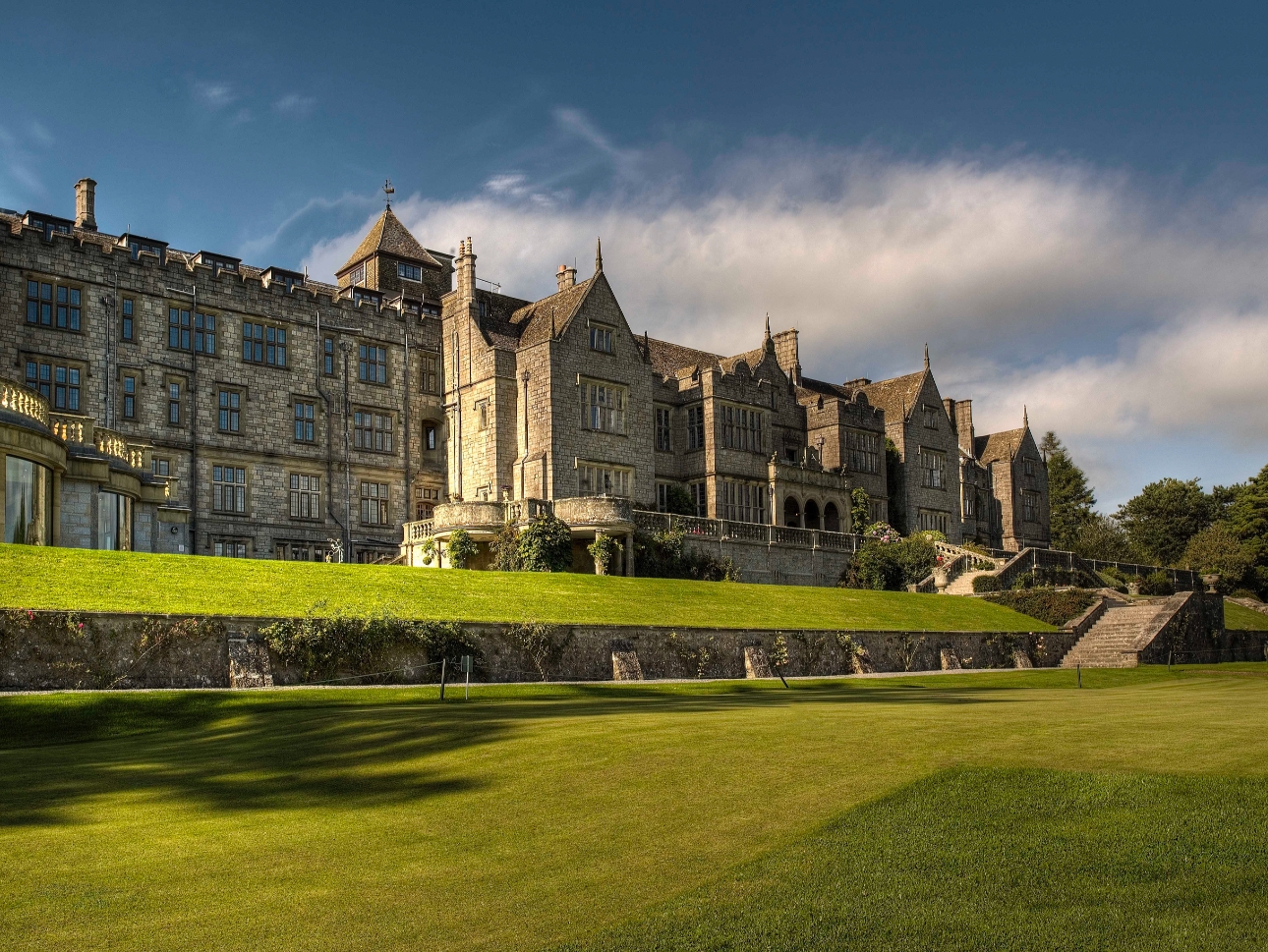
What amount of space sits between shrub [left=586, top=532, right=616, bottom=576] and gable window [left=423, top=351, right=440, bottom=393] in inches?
Answer: 495

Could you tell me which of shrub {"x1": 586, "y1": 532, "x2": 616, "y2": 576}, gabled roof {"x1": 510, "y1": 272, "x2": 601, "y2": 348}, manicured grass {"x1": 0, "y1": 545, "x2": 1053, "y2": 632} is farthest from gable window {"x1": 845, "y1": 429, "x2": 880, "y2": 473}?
shrub {"x1": 586, "y1": 532, "x2": 616, "y2": 576}

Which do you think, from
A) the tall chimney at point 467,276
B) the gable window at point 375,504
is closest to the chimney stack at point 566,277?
the tall chimney at point 467,276

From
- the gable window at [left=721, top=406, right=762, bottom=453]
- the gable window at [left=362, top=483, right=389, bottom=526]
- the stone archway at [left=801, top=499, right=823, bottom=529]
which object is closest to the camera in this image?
the gable window at [left=362, top=483, right=389, bottom=526]

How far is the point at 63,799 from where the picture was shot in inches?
463

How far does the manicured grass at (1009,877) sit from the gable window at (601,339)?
38.6m

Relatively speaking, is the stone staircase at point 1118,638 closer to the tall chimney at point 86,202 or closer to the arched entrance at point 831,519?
the arched entrance at point 831,519

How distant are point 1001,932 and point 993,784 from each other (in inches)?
115

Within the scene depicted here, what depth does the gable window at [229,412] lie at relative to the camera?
43531mm

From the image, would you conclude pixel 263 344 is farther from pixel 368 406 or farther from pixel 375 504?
pixel 375 504

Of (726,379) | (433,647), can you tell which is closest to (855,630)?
(433,647)

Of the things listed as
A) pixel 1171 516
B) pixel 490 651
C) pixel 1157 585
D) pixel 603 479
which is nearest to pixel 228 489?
pixel 603 479

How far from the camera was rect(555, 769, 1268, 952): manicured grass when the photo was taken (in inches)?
291

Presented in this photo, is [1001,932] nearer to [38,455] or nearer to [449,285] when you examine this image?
[38,455]

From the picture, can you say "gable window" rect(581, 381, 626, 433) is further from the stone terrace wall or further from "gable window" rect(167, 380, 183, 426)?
the stone terrace wall
